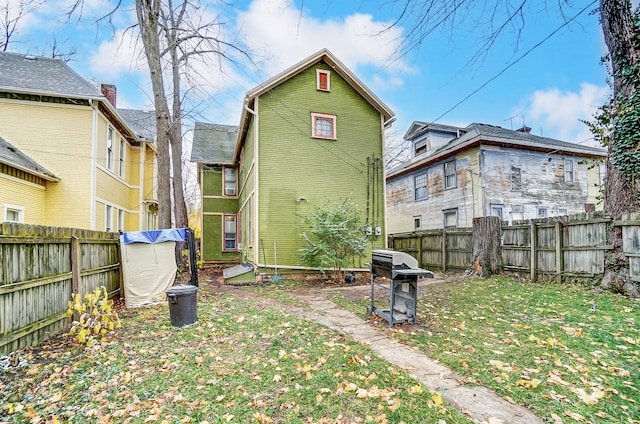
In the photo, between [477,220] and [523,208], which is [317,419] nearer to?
[477,220]

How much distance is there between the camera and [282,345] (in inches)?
178

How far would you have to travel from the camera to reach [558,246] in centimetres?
826

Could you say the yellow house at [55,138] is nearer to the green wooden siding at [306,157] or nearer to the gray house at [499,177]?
the green wooden siding at [306,157]

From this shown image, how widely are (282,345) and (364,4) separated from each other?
4.49m

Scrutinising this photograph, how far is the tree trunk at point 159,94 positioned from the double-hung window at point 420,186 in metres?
13.7

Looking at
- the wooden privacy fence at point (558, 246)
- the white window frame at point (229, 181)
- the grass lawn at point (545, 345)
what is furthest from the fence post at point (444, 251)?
the white window frame at point (229, 181)

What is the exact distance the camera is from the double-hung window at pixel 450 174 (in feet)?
54.9

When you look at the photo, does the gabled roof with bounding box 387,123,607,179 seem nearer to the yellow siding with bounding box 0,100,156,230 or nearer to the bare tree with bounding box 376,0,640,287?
the bare tree with bounding box 376,0,640,287

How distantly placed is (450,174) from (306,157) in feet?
28.1

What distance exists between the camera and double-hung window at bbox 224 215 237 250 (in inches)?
755

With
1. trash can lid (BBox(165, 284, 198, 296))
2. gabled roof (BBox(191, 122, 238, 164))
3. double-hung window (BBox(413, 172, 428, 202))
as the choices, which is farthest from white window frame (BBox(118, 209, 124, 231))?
double-hung window (BBox(413, 172, 428, 202))

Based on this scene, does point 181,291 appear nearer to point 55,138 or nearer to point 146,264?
point 146,264

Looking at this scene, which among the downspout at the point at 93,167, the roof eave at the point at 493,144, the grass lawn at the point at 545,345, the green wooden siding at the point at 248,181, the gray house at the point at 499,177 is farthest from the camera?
the gray house at the point at 499,177

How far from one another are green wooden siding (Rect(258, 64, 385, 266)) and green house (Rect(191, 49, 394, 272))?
0.12 feet
